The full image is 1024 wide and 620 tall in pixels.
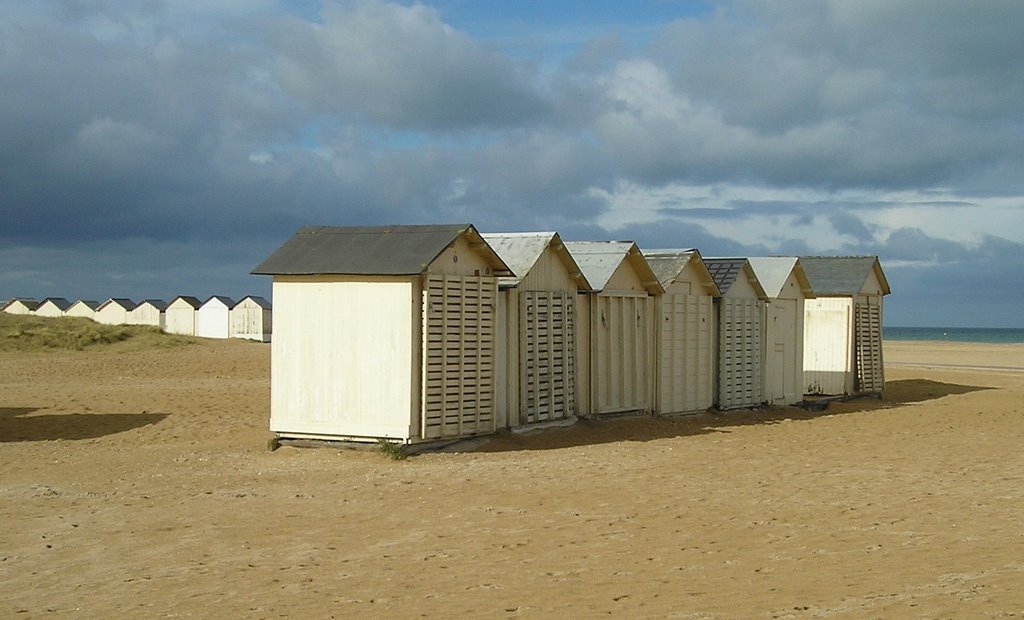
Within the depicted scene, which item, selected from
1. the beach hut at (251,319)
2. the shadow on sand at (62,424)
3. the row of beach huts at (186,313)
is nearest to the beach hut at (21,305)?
the row of beach huts at (186,313)

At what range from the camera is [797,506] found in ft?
41.4

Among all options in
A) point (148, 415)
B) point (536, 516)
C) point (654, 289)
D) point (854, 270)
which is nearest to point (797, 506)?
point (536, 516)

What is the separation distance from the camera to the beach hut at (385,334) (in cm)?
1645

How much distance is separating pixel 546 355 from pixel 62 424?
883 centimetres

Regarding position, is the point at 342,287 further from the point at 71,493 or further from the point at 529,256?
the point at 71,493

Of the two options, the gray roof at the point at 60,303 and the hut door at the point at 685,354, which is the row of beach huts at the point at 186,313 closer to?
the gray roof at the point at 60,303

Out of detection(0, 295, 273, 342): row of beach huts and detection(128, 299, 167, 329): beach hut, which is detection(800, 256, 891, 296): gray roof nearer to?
detection(0, 295, 273, 342): row of beach huts

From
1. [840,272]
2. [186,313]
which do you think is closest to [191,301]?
[186,313]

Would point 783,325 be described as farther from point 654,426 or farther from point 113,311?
point 113,311

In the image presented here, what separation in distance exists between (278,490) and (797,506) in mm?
5994

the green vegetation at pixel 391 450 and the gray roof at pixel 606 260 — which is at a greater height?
the gray roof at pixel 606 260

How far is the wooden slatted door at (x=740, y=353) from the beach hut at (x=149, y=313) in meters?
50.2

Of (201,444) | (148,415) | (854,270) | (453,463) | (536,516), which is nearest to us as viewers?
(536,516)

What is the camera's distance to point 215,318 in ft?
219
